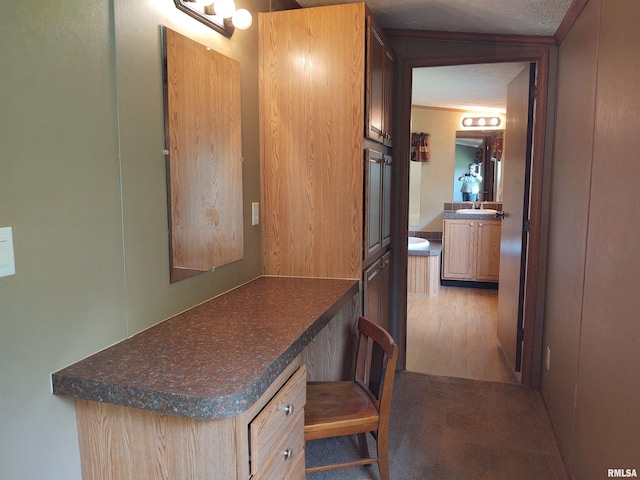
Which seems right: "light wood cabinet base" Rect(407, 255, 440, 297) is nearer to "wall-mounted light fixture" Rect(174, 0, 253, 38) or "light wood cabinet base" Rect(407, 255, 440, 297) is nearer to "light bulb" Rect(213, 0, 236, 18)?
"wall-mounted light fixture" Rect(174, 0, 253, 38)

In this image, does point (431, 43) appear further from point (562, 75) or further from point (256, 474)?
point (256, 474)

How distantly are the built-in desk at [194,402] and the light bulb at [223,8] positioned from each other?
113 cm

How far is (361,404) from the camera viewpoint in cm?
191

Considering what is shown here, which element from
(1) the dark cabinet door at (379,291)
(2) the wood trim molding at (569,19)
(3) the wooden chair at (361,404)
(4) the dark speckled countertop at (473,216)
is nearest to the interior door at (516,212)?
(2) the wood trim molding at (569,19)

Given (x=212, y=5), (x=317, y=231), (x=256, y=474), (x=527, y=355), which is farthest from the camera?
(x=527, y=355)

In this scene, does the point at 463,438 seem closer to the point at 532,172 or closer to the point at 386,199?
the point at 386,199

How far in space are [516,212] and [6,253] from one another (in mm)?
3009

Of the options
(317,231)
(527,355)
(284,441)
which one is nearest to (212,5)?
(317,231)

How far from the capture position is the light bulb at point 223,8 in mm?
1696

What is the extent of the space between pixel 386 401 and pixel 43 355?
1223mm

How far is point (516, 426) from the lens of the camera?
97.3 inches

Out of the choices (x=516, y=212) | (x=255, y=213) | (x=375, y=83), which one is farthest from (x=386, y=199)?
(x=516, y=212)

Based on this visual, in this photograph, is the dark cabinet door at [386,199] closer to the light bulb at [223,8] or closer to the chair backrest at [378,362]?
the chair backrest at [378,362]
